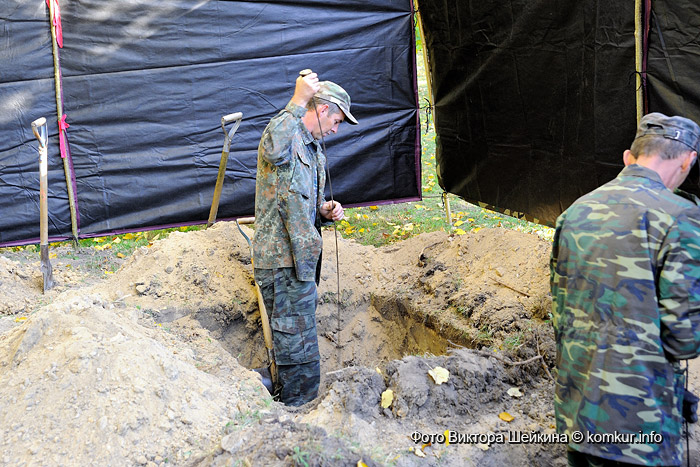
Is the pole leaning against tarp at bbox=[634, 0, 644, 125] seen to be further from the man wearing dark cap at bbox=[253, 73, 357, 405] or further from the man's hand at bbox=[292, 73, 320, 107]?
the man's hand at bbox=[292, 73, 320, 107]

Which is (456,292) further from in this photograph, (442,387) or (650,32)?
(650,32)

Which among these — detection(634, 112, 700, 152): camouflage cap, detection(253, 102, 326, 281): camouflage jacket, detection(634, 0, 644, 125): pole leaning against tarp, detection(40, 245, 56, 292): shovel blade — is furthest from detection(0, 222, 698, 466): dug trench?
detection(634, 112, 700, 152): camouflage cap

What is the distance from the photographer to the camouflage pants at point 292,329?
3689 mm

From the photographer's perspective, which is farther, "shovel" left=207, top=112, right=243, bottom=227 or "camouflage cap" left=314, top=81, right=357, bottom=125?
"shovel" left=207, top=112, right=243, bottom=227

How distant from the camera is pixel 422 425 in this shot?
2797mm

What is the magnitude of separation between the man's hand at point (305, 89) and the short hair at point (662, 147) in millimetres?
1929

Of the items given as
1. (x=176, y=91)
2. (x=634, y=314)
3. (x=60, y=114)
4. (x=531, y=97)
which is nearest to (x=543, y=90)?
(x=531, y=97)

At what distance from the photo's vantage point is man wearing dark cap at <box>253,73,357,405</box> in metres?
3.47

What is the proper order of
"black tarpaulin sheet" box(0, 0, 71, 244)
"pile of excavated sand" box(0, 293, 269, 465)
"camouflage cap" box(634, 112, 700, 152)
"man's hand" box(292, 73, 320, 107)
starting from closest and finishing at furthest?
1. "camouflage cap" box(634, 112, 700, 152)
2. "pile of excavated sand" box(0, 293, 269, 465)
3. "man's hand" box(292, 73, 320, 107)
4. "black tarpaulin sheet" box(0, 0, 71, 244)

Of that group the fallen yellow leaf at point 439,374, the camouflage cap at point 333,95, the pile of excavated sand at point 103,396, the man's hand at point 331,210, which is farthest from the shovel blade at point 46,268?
the fallen yellow leaf at point 439,374

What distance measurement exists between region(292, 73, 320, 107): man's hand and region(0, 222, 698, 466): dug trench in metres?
1.61

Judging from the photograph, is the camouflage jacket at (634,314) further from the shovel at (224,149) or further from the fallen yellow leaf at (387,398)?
the shovel at (224,149)

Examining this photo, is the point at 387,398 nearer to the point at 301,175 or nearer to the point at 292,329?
the point at 292,329

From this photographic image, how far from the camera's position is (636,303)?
1.94 meters
